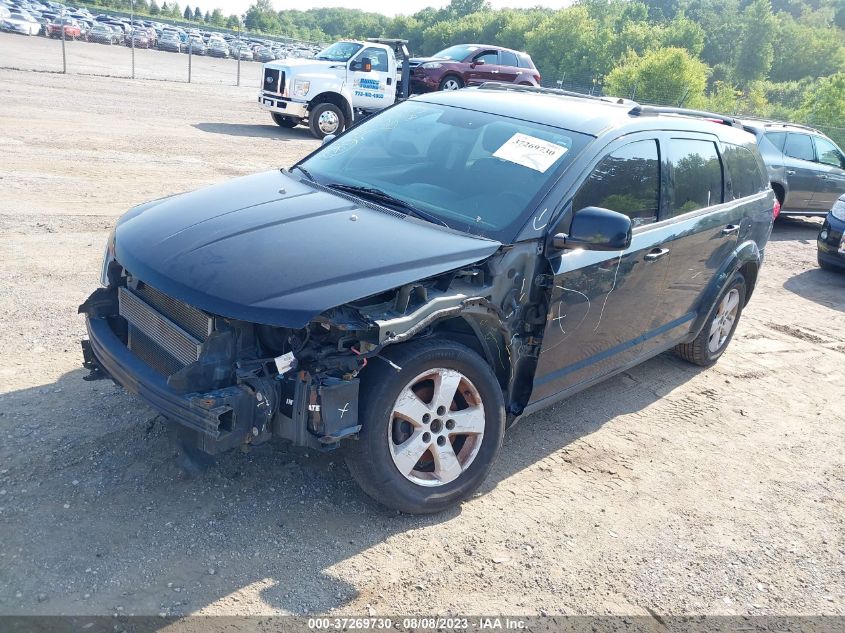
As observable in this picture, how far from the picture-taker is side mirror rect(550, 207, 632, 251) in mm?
3617

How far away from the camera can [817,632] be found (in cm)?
323

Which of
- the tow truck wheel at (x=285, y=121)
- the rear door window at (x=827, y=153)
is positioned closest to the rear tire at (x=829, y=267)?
the rear door window at (x=827, y=153)

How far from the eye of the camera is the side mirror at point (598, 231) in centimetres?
362

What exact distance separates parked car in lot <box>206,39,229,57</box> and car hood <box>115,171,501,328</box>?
57685mm

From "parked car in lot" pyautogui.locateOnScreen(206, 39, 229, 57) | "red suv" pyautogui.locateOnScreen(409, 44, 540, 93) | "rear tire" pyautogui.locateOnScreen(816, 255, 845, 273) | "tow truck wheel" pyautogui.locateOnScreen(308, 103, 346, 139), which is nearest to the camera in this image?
"rear tire" pyautogui.locateOnScreen(816, 255, 845, 273)

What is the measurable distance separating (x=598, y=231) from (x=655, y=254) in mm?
1092

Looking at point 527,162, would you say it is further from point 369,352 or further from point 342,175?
point 369,352

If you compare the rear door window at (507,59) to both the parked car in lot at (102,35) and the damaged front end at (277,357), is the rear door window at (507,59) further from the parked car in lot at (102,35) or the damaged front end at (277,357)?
the parked car in lot at (102,35)

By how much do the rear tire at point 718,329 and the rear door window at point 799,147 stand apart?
7.60 m

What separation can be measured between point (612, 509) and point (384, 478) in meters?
1.36

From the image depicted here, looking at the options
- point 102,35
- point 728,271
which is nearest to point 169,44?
point 102,35

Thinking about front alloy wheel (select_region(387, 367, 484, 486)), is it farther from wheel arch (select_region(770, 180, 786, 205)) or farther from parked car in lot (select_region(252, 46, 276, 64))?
parked car in lot (select_region(252, 46, 276, 64))

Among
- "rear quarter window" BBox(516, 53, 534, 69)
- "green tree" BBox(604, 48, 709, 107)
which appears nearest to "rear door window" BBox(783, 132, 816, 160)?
"rear quarter window" BBox(516, 53, 534, 69)

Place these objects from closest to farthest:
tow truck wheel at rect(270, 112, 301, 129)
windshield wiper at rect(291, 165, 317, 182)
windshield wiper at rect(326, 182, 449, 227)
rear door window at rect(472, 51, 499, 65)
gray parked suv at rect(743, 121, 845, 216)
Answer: windshield wiper at rect(326, 182, 449, 227), windshield wiper at rect(291, 165, 317, 182), gray parked suv at rect(743, 121, 845, 216), tow truck wheel at rect(270, 112, 301, 129), rear door window at rect(472, 51, 499, 65)
